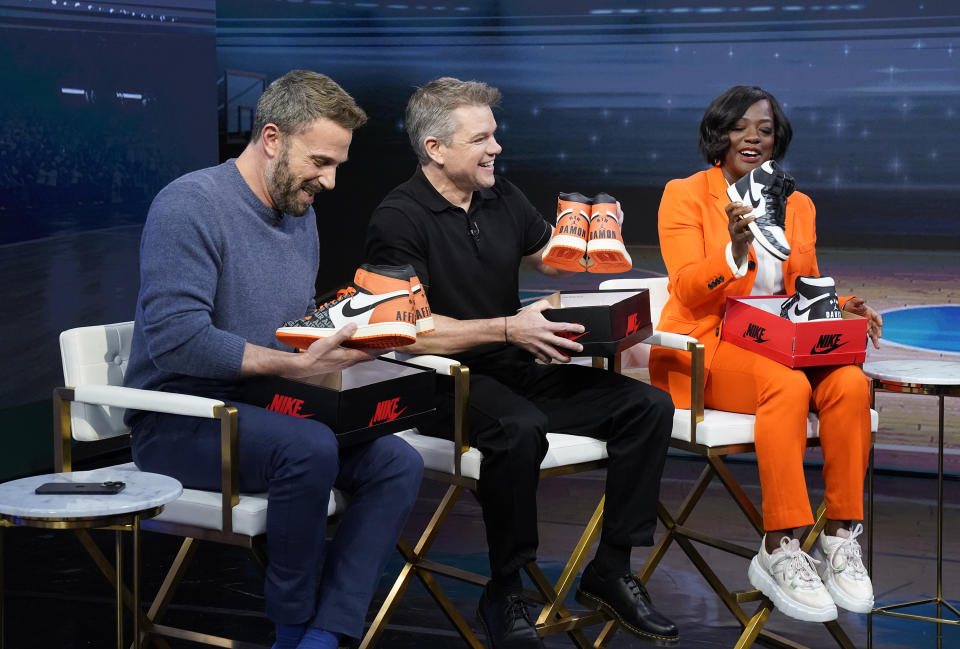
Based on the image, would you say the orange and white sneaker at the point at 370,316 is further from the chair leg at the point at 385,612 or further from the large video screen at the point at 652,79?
the large video screen at the point at 652,79

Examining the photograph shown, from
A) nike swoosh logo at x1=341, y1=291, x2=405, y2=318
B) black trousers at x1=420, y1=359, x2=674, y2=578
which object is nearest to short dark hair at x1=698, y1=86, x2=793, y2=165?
black trousers at x1=420, y1=359, x2=674, y2=578

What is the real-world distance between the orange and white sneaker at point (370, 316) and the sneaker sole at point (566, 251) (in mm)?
662

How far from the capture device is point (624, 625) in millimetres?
3154

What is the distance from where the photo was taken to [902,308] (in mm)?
5531

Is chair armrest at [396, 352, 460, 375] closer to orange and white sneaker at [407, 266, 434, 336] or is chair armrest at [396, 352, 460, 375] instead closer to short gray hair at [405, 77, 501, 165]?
orange and white sneaker at [407, 266, 434, 336]

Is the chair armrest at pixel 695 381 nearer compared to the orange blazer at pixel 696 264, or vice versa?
the chair armrest at pixel 695 381

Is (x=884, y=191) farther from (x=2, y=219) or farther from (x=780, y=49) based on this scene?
(x=2, y=219)

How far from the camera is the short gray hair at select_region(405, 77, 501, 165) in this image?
3.52 meters

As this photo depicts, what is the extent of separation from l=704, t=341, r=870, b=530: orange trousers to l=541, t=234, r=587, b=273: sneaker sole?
24.5 inches

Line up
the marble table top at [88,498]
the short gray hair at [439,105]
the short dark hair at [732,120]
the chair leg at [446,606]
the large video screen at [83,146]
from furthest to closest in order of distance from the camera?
1. the large video screen at [83,146]
2. the short dark hair at [732,120]
3. the short gray hair at [439,105]
4. the chair leg at [446,606]
5. the marble table top at [88,498]

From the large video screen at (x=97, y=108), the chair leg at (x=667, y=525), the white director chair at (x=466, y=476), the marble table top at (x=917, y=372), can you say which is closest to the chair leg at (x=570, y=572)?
the white director chair at (x=466, y=476)

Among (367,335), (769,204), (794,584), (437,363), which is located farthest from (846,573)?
(367,335)

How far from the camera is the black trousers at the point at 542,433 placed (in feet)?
10.1

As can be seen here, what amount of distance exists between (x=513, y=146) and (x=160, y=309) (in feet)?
11.4
